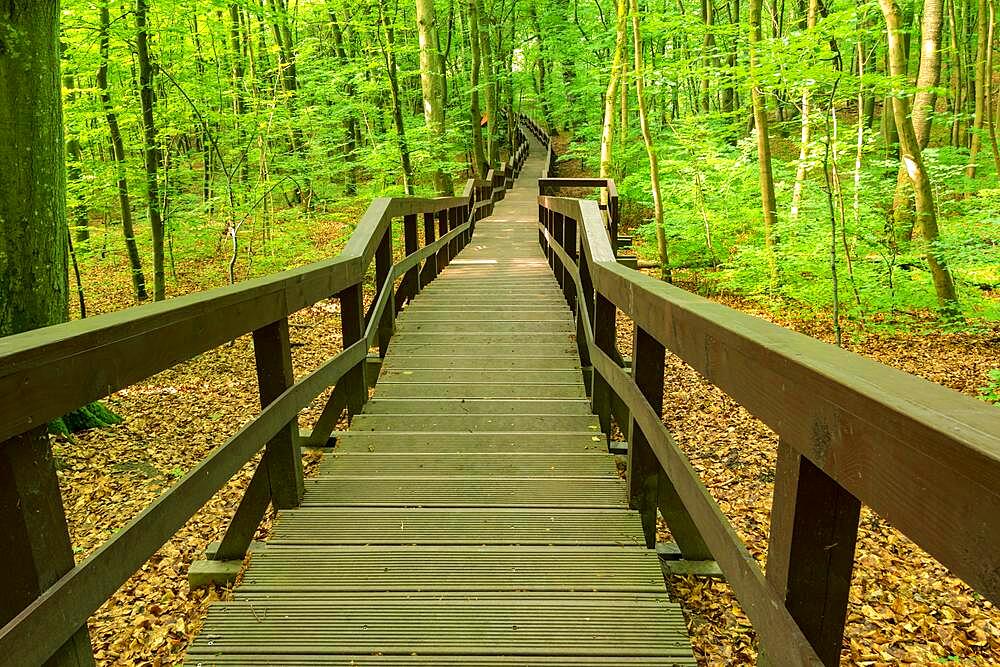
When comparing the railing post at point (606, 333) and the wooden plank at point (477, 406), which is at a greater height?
the railing post at point (606, 333)

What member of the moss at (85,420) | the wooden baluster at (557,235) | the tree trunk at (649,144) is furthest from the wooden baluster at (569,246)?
the tree trunk at (649,144)

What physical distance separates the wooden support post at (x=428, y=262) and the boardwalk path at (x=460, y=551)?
→ 11.0 ft

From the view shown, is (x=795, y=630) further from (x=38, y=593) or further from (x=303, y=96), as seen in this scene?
(x=303, y=96)

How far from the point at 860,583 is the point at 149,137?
10781 millimetres

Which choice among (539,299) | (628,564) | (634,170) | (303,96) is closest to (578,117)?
(634,170)

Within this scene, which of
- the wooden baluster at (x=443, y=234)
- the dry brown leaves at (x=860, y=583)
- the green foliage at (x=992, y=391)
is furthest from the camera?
the wooden baluster at (x=443, y=234)

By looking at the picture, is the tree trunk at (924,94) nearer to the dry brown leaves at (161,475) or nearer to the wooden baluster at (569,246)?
the wooden baluster at (569,246)

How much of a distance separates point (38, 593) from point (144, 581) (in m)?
2.86

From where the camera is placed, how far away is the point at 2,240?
4.33 metres

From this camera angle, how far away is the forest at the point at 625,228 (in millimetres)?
4145

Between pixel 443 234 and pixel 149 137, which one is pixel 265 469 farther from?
pixel 149 137

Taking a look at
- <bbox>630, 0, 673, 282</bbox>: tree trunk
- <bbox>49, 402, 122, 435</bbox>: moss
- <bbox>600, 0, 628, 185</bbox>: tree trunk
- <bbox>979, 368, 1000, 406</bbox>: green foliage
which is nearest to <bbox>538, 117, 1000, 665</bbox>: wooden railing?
<bbox>49, 402, 122, 435</bbox>: moss

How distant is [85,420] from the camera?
222 inches

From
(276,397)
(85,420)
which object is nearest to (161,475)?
(85,420)
